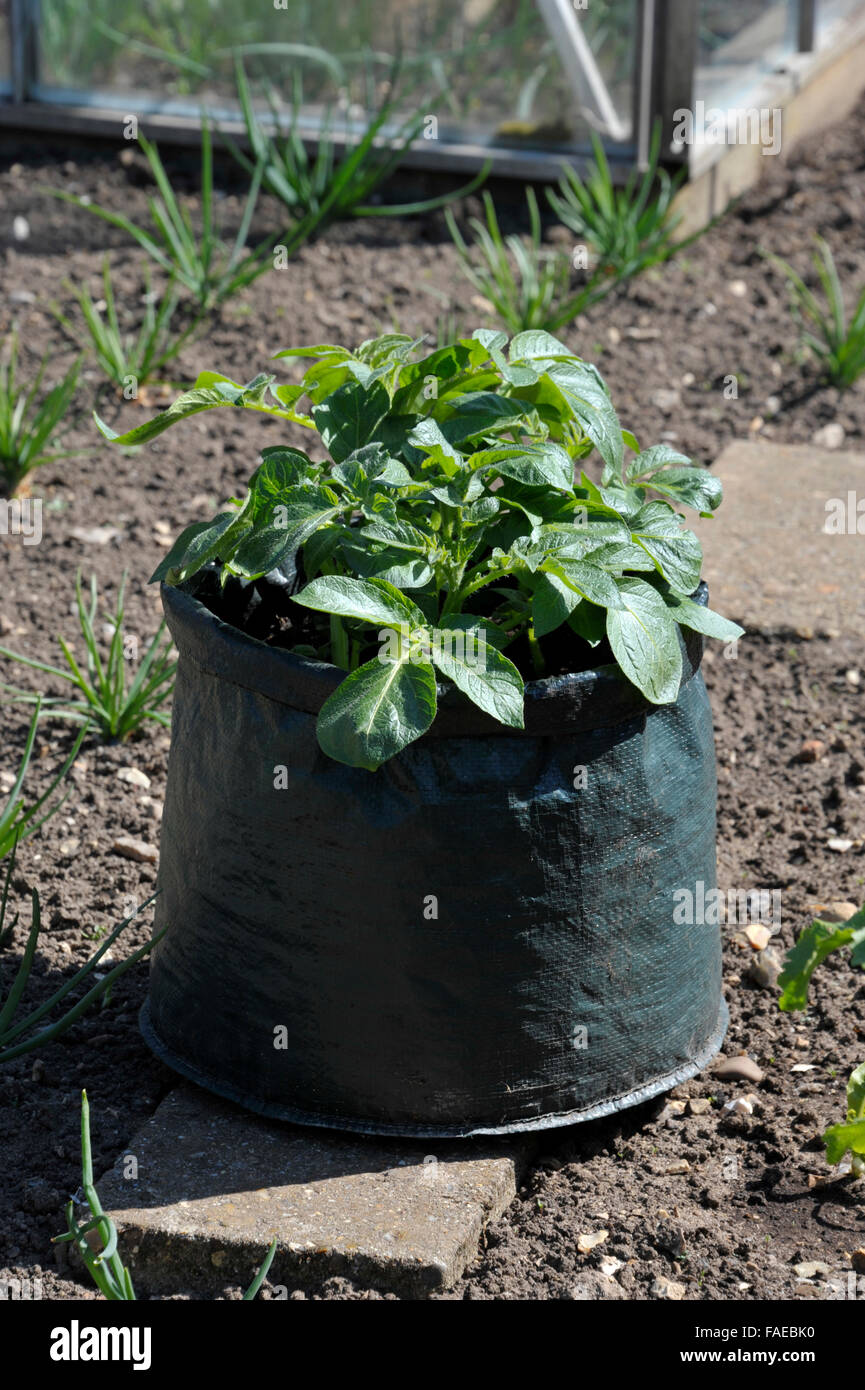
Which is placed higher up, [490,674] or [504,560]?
[504,560]

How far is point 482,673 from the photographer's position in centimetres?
167

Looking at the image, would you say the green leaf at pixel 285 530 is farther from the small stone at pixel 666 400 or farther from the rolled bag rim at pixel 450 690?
the small stone at pixel 666 400

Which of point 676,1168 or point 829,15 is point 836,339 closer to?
point 829,15

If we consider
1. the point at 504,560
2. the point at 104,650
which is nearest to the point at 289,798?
the point at 504,560

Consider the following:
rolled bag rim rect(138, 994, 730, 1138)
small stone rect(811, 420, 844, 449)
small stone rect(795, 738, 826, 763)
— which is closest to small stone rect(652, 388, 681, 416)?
small stone rect(811, 420, 844, 449)

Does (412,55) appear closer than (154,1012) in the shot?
No

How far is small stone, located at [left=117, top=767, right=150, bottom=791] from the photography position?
2.72 metres

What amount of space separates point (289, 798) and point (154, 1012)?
465mm

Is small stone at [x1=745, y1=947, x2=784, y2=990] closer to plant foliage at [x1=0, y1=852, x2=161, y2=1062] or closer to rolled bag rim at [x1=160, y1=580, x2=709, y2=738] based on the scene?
rolled bag rim at [x1=160, y1=580, x2=709, y2=738]

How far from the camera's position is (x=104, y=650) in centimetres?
308

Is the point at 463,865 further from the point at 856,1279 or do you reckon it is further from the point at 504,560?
the point at 856,1279

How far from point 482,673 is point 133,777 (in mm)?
1223

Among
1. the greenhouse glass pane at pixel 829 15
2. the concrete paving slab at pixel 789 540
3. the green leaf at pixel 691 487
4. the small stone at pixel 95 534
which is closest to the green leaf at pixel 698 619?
the green leaf at pixel 691 487

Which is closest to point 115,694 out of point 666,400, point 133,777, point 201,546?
point 133,777
